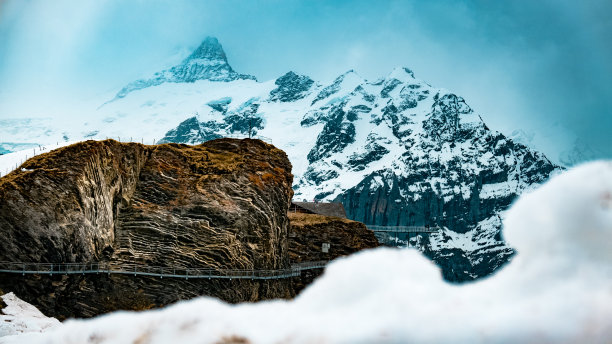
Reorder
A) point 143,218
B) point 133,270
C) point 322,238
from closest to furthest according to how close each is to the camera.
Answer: point 133,270, point 143,218, point 322,238

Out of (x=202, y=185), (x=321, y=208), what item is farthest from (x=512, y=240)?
(x=321, y=208)

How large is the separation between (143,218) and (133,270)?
4.60m

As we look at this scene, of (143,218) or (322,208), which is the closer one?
(143,218)

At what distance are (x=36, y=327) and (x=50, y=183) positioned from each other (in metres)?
26.4

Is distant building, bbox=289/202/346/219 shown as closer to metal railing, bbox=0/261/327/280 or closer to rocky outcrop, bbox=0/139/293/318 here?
rocky outcrop, bbox=0/139/293/318

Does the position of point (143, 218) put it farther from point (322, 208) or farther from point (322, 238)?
point (322, 208)

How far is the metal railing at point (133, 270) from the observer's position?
39719 mm

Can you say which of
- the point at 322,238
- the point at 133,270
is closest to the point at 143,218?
the point at 133,270

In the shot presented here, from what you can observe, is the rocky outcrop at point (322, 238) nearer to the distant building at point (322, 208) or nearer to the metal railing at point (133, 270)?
the distant building at point (322, 208)

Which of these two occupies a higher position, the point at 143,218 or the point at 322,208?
the point at 322,208

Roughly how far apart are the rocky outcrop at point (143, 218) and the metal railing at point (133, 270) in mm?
395

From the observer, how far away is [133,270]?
45.6 m

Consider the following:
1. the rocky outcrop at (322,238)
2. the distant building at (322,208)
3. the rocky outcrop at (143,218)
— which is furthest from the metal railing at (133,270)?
the distant building at (322,208)

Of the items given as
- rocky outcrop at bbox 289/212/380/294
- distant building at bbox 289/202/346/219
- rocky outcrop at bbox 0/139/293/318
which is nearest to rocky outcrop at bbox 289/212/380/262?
rocky outcrop at bbox 289/212/380/294
